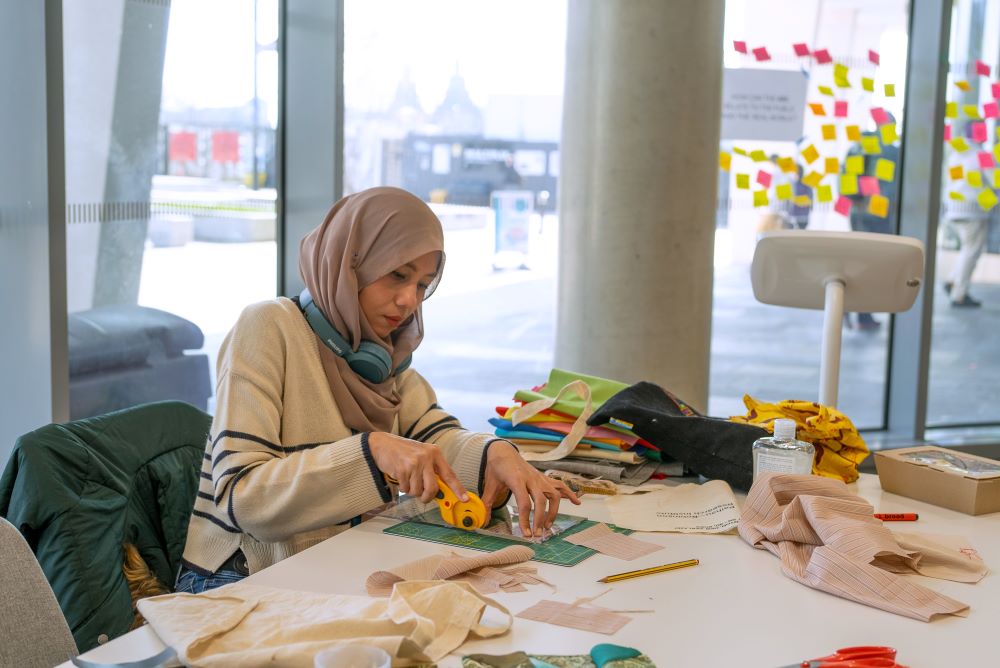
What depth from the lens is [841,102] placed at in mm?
4984

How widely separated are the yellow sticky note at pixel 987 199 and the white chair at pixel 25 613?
16.2 feet

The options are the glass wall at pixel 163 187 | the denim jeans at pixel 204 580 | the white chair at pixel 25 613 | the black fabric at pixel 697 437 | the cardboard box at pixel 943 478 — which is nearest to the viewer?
the white chair at pixel 25 613

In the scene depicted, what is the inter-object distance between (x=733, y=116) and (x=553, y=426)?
113 inches

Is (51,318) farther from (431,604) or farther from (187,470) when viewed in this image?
(431,604)

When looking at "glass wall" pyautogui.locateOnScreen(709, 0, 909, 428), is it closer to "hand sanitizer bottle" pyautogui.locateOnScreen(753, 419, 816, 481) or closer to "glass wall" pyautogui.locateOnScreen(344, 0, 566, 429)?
"glass wall" pyautogui.locateOnScreen(344, 0, 566, 429)

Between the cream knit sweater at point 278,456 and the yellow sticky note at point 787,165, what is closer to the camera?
the cream knit sweater at point 278,456

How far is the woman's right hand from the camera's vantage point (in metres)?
1.79

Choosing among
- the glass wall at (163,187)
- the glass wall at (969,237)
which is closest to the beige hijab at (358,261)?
the glass wall at (163,187)

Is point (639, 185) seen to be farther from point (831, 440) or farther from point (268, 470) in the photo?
point (268, 470)

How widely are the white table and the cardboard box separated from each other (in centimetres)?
19

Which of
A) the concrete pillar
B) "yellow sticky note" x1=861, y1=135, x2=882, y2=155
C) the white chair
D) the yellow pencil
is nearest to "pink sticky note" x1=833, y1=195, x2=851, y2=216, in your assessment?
"yellow sticky note" x1=861, y1=135, x2=882, y2=155

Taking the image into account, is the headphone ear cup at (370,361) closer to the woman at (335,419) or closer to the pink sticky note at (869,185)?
the woman at (335,419)

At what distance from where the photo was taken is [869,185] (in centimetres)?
507

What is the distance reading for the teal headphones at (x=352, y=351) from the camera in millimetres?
2131
